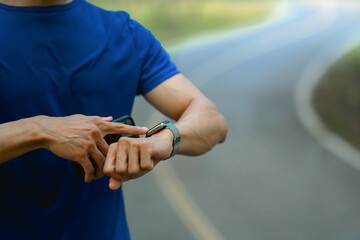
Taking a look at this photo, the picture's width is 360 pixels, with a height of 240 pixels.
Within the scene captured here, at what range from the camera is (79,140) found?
1.85m

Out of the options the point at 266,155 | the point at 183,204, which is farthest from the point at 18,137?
the point at 266,155

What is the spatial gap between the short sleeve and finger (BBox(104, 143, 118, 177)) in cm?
59

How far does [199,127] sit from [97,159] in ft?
1.78

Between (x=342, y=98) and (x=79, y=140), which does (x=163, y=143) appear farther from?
(x=342, y=98)

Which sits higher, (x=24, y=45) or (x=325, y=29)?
(x=24, y=45)

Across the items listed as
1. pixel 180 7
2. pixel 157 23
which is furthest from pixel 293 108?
pixel 180 7

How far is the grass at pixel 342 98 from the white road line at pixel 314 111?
0.59 ft

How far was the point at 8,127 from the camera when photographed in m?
1.84

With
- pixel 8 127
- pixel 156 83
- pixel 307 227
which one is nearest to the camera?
pixel 8 127

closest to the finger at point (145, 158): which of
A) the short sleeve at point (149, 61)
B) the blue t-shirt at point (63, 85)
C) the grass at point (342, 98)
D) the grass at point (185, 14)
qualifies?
the blue t-shirt at point (63, 85)

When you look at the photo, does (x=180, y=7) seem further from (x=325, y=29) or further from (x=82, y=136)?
(x=82, y=136)

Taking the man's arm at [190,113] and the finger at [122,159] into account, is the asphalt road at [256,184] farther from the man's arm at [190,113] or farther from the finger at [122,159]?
the finger at [122,159]

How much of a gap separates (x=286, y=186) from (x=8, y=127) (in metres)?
6.11

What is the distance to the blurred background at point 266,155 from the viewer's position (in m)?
6.51
